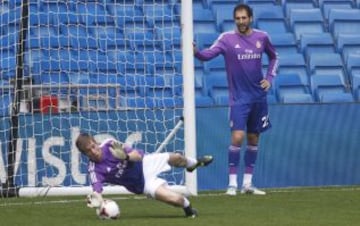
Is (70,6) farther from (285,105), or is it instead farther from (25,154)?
(285,105)

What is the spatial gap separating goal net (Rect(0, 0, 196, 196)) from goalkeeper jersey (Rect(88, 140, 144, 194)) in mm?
2765

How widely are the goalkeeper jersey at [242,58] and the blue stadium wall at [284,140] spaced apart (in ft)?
4.26

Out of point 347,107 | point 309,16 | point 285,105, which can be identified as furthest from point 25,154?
point 309,16

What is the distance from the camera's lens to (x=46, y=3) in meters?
13.8

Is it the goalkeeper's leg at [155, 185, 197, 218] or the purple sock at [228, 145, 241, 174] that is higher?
the purple sock at [228, 145, 241, 174]

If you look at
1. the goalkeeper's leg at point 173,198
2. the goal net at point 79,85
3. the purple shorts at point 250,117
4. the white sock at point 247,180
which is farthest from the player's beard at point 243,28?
the goalkeeper's leg at point 173,198

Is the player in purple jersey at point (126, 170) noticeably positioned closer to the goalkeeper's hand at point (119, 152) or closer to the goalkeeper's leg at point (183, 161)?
the goalkeeper's hand at point (119, 152)

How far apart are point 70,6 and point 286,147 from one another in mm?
3198

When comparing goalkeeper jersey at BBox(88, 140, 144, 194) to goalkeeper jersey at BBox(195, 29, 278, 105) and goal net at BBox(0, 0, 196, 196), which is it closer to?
goal net at BBox(0, 0, 196, 196)

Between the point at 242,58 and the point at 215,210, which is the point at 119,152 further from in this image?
the point at 242,58

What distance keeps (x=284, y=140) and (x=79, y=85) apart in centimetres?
264

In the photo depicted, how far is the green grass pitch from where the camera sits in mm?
8719

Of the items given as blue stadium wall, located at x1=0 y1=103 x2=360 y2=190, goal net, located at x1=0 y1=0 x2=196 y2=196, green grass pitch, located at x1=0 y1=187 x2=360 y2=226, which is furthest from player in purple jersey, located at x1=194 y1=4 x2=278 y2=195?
blue stadium wall, located at x1=0 y1=103 x2=360 y2=190

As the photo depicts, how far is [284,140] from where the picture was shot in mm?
13633
